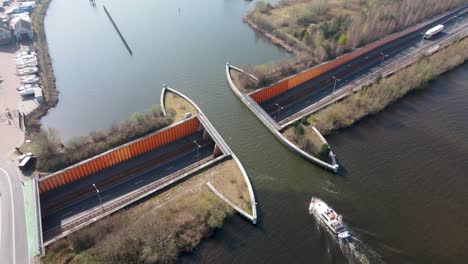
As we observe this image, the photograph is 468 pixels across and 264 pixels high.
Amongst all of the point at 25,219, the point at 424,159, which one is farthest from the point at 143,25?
the point at 424,159

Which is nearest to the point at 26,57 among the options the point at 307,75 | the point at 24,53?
the point at 24,53

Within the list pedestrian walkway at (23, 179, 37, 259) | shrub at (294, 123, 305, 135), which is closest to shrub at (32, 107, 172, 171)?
pedestrian walkway at (23, 179, 37, 259)

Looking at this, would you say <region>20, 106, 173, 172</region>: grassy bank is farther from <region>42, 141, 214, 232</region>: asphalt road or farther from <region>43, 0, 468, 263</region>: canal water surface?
<region>42, 141, 214, 232</region>: asphalt road

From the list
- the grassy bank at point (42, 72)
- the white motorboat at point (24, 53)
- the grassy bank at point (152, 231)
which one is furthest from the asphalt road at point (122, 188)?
the white motorboat at point (24, 53)

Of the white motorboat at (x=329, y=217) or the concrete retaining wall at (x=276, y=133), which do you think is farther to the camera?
the concrete retaining wall at (x=276, y=133)

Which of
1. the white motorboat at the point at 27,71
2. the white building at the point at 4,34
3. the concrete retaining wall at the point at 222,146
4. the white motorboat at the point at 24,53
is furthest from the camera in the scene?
the white building at the point at 4,34

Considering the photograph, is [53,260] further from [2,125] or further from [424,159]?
[424,159]

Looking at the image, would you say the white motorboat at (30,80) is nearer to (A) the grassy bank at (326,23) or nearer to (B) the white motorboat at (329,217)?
(A) the grassy bank at (326,23)
